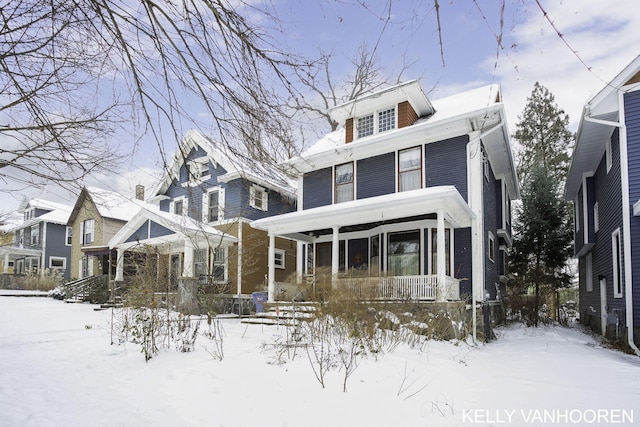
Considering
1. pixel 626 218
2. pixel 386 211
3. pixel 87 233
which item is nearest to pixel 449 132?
pixel 386 211

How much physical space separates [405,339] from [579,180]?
475 inches

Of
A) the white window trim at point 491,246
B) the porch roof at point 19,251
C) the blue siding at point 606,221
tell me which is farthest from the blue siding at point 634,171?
the porch roof at point 19,251

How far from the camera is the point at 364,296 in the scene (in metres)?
8.30

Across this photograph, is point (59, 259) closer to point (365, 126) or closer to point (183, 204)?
point (183, 204)

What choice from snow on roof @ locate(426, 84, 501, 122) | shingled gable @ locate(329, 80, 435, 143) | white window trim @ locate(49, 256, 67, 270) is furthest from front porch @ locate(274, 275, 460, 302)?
white window trim @ locate(49, 256, 67, 270)

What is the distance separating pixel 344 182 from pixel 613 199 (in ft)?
25.8

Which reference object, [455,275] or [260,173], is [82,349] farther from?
[455,275]

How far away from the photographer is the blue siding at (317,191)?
50.3ft

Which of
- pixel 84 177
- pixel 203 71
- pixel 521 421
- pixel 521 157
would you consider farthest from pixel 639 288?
pixel 521 157

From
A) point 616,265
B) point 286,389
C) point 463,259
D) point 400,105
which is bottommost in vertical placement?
point 286,389

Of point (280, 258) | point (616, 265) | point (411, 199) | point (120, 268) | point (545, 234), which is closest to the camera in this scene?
point (411, 199)

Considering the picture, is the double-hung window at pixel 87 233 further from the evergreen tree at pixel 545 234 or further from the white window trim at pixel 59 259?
the evergreen tree at pixel 545 234

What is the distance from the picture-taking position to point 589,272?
52.1ft

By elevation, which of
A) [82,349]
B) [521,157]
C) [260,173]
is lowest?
[82,349]
